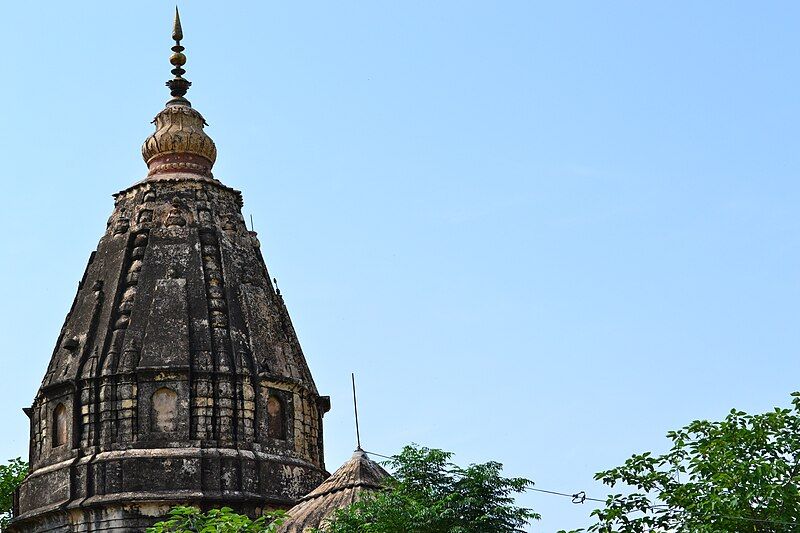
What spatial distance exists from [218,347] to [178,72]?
6.60 meters

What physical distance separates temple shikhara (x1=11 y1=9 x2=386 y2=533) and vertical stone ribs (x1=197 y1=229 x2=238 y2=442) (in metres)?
0.02

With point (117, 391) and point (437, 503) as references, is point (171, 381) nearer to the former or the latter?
point (117, 391)

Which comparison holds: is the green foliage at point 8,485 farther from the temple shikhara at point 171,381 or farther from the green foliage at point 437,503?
the green foliage at point 437,503

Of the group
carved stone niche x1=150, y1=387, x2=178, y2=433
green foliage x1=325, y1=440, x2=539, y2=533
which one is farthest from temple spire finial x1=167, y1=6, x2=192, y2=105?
green foliage x1=325, y1=440, x2=539, y2=533

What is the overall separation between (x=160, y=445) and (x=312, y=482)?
9.51 feet

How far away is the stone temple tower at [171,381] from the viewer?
29578 mm

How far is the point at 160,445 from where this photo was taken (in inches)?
1172

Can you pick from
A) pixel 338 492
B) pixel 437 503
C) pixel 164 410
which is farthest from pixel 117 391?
pixel 437 503

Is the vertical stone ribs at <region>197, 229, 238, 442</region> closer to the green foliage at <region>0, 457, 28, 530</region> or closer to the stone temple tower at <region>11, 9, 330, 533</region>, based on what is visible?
the stone temple tower at <region>11, 9, 330, 533</region>

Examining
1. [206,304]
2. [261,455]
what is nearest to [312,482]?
[261,455]

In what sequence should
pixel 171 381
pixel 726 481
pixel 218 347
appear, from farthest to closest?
pixel 218 347 < pixel 171 381 < pixel 726 481

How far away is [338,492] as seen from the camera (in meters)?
25.9

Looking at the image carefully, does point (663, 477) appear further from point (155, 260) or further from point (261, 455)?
point (155, 260)

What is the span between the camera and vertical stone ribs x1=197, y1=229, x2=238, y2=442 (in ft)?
99.1
